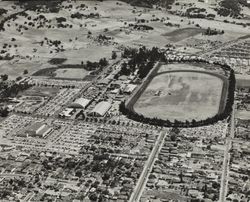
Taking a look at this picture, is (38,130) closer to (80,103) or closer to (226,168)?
(80,103)

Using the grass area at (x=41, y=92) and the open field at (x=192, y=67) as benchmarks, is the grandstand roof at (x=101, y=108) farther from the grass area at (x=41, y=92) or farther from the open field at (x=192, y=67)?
the open field at (x=192, y=67)

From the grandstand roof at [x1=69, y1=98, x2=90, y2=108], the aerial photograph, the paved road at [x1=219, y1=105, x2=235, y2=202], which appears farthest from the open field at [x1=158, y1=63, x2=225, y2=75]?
the paved road at [x1=219, y1=105, x2=235, y2=202]

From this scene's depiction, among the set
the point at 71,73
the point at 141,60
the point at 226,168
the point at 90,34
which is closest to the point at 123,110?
the point at 226,168

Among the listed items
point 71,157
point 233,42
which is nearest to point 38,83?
point 71,157

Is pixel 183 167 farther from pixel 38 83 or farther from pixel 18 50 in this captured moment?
pixel 18 50

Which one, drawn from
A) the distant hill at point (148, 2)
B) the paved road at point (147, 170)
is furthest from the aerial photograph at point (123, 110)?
the distant hill at point (148, 2)

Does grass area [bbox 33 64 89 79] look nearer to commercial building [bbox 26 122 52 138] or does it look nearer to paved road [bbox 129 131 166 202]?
commercial building [bbox 26 122 52 138]
